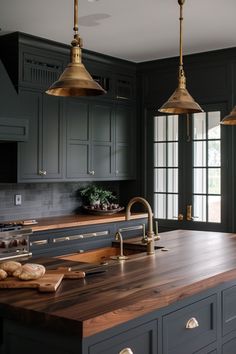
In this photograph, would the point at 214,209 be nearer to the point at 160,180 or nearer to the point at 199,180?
the point at 199,180

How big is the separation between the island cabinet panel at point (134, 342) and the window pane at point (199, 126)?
412 cm

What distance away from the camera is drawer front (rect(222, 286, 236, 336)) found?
2867mm

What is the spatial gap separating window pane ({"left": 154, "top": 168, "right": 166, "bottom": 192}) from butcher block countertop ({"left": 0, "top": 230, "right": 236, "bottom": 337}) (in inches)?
117

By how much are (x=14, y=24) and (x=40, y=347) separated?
12.1ft

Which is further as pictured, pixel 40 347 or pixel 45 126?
pixel 45 126

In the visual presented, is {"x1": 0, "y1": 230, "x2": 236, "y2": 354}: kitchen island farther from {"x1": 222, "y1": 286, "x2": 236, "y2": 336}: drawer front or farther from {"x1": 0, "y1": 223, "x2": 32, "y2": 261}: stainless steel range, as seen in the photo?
{"x1": 0, "y1": 223, "x2": 32, "y2": 261}: stainless steel range

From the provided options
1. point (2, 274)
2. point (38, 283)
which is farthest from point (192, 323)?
point (2, 274)

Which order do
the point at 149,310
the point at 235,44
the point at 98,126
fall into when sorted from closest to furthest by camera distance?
the point at 149,310 → the point at 235,44 → the point at 98,126

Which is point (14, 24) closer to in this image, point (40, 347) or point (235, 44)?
point (235, 44)

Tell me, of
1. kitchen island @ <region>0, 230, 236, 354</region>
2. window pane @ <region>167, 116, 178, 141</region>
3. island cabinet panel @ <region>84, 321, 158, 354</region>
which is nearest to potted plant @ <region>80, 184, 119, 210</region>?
window pane @ <region>167, 116, 178, 141</region>

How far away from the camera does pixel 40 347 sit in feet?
6.47

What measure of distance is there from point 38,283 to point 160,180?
4.33 m

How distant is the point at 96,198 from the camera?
249 inches

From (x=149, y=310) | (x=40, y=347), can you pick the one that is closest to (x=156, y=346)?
(x=149, y=310)
